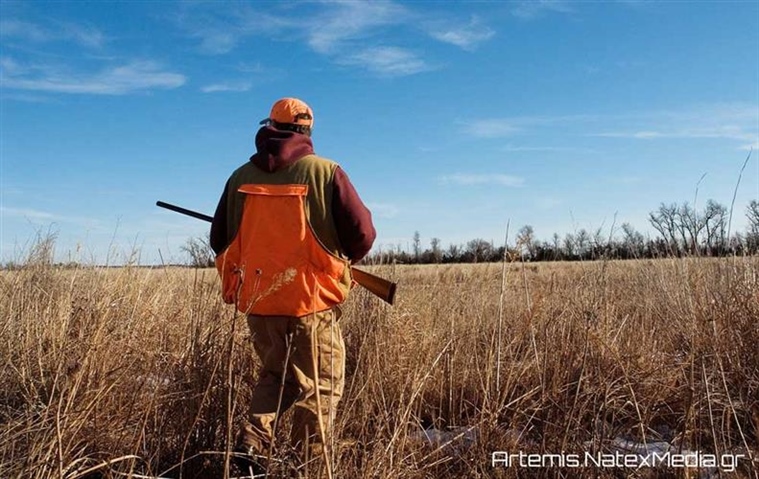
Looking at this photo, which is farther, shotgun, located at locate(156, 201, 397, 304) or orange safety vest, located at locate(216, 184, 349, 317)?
shotgun, located at locate(156, 201, 397, 304)

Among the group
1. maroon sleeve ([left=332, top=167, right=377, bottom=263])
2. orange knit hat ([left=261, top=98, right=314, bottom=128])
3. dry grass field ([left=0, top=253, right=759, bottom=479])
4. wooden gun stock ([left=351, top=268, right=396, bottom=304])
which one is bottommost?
dry grass field ([left=0, top=253, right=759, bottom=479])

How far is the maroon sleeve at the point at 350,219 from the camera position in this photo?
313 centimetres

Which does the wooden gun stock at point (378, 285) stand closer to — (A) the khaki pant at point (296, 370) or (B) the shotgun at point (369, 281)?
(B) the shotgun at point (369, 281)

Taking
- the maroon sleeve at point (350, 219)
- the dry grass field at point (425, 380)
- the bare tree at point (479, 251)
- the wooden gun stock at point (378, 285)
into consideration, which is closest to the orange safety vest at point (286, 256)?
the maroon sleeve at point (350, 219)

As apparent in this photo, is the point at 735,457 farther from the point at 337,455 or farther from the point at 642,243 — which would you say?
the point at 642,243

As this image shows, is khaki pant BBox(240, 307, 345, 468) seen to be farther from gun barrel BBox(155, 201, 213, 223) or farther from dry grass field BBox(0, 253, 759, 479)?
gun barrel BBox(155, 201, 213, 223)

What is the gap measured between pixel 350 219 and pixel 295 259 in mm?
351

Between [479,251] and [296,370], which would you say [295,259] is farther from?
[479,251]

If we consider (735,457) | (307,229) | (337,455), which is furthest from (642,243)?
(337,455)

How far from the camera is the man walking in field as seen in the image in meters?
3.08

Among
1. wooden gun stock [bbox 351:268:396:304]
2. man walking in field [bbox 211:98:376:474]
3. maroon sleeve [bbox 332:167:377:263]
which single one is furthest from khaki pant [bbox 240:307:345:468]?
maroon sleeve [bbox 332:167:377:263]

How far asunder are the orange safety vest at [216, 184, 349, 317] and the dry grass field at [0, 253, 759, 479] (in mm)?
378

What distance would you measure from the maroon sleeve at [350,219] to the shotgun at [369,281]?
8.4 inches

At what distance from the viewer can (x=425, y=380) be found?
318 cm
